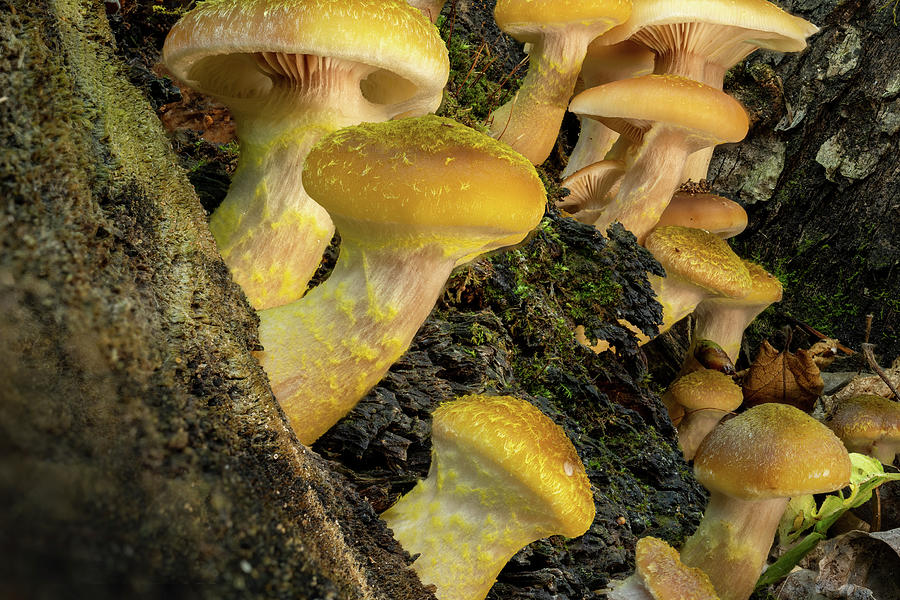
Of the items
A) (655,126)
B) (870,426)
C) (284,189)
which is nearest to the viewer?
(284,189)

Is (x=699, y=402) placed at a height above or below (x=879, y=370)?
below

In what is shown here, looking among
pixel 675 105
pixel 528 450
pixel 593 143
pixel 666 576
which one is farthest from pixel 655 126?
pixel 528 450

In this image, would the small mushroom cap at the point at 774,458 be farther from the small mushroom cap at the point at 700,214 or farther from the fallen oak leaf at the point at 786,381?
the fallen oak leaf at the point at 786,381

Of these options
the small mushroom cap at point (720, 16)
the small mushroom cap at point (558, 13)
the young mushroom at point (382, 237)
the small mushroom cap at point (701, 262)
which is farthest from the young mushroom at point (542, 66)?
the young mushroom at point (382, 237)

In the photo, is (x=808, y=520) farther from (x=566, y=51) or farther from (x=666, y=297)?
(x=566, y=51)

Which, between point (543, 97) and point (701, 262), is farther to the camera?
point (543, 97)

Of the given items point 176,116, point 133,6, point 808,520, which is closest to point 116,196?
point 176,116

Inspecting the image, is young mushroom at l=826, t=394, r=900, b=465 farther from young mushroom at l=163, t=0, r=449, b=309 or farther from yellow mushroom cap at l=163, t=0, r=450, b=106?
yellow mushroom cap at l=163, t=0, r=450, b=106

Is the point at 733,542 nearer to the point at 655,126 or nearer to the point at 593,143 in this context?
the point at 655,126
